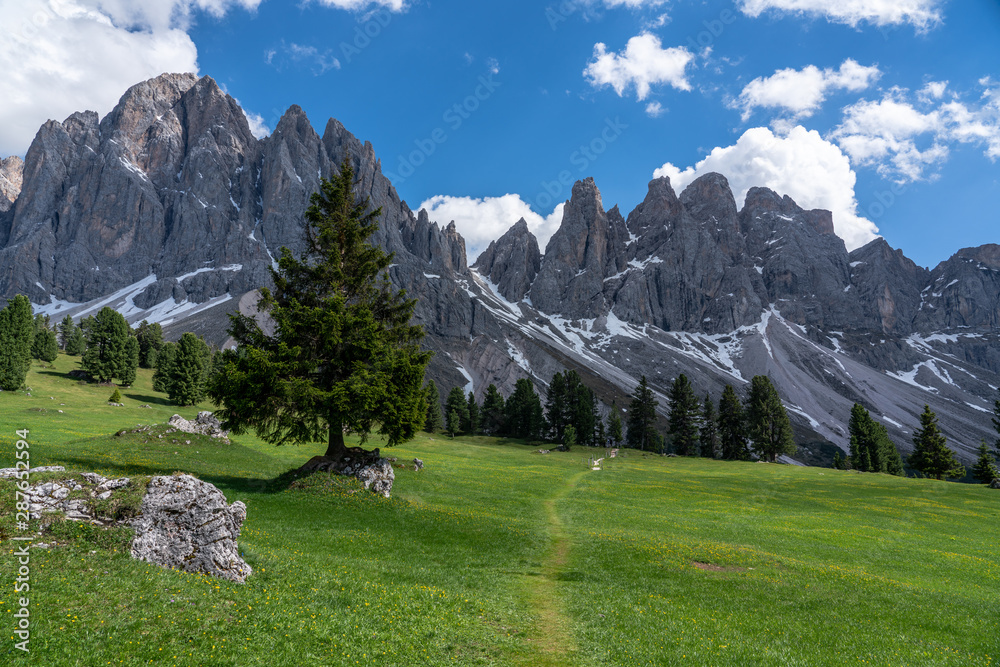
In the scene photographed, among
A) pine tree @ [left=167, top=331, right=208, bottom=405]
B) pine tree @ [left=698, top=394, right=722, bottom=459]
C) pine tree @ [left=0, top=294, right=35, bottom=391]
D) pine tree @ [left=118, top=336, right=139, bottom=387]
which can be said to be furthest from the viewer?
pine tree @ [left=698, top=394, right=722, bottom=459]

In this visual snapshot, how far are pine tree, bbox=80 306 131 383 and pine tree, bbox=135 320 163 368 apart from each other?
2477cm

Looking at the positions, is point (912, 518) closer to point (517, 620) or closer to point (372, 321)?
point (517, 620)

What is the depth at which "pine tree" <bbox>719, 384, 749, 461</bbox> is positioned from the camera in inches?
3435

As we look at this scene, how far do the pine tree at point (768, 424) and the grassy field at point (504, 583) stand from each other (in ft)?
162

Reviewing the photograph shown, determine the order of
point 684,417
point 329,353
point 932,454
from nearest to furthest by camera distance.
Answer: point 329,353 → point 932,454 → point 684,417

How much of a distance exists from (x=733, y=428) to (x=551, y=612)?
85.8 meters

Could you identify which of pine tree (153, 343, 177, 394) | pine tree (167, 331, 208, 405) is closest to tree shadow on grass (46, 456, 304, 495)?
pine tree (167, 331, 208, 405)

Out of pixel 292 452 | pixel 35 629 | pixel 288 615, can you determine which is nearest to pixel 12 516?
pixel 35 629

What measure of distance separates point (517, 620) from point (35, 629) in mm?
10218

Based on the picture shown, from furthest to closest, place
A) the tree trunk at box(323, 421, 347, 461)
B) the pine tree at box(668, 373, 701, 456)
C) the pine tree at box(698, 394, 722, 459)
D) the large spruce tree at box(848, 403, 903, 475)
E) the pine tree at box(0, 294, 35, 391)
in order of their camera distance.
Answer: the pine tree at box(698, 394, 722, 459), the pine tree at box(668, 373, 701, 456), the large spruce tree at box(848, 403, 903, 475), the pine tree at box(0, 294, 35, 391), the tree trunk at box(323, 421, 347, 461)

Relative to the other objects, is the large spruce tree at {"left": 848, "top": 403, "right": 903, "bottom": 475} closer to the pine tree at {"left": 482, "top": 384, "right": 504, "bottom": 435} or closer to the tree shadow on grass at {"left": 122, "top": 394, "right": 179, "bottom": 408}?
the pine tree at {"left": 482, "top": 384, "right": 504, "bottom": 435}

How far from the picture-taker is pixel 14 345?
59.3 metres

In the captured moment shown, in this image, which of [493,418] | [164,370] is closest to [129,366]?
[164,370]

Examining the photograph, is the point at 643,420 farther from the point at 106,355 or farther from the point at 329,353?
the point at 106,355
